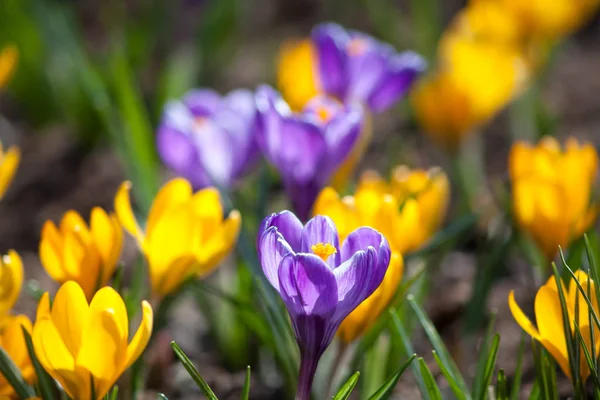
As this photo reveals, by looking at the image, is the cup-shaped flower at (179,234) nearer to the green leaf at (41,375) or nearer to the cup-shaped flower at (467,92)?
the green leaf at (41,375)

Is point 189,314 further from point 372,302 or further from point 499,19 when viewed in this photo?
point 499,19

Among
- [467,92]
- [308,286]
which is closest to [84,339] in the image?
[308,286]

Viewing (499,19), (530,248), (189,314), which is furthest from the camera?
(499,19)

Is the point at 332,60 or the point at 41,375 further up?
the point at 332,60

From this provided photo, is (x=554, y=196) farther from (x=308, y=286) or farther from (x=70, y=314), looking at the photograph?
(x=70, y=314)

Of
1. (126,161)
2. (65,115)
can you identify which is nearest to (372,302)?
(126,161)

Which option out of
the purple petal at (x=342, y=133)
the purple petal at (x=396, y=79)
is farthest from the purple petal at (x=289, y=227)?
the purple petal at (x=396, y=79)
